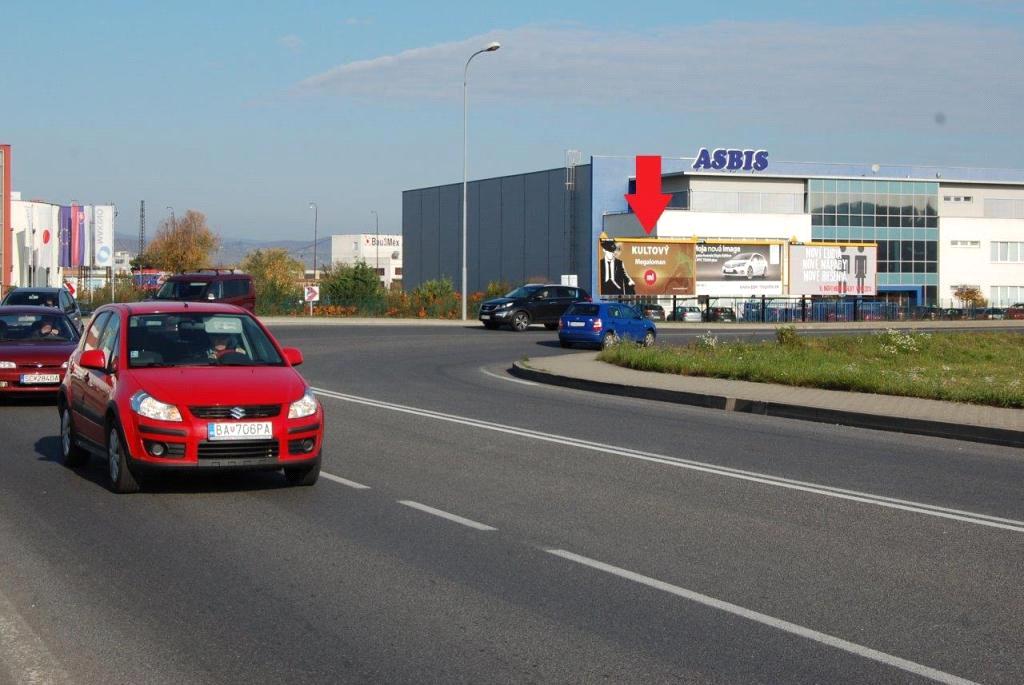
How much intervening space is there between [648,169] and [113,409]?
256 ft

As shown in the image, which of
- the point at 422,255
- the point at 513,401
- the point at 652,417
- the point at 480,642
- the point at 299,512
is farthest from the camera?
the point at 422,255

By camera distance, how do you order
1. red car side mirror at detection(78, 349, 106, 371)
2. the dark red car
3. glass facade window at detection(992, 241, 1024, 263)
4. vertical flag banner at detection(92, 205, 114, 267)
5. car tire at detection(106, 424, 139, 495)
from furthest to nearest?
glass facade window at detection(992, 241, 1024, 263), vertical flag banner at detection(92, 205, 114, 267), the dark red car, red car side mirror at detection(78, 349, 106, 371), car tire at detection(106, 424, 139, 495)

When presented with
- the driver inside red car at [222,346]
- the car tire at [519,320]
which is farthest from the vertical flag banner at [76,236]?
the driver inside red car at [222,346]

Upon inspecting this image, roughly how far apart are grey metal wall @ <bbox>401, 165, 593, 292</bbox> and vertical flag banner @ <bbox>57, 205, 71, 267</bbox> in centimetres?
2898

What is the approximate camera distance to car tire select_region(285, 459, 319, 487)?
10.9 metres

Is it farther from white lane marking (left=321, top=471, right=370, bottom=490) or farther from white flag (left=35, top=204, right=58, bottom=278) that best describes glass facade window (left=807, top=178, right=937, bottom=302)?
white lane marking (left=321, top=471, right=370, bottom=490)

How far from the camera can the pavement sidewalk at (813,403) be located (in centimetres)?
1587

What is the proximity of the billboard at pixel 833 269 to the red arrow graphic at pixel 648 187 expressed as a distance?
50.1 ft

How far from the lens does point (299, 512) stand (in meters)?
9.95

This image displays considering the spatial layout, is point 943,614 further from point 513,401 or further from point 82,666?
point 513,401

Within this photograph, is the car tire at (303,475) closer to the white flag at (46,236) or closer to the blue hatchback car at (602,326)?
the blue hatchback car at (602,326)

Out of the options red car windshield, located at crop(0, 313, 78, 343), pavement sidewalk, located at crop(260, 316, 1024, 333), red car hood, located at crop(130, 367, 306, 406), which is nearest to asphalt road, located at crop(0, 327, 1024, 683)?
red car hood, located at crop(130, 367, 306, 406)

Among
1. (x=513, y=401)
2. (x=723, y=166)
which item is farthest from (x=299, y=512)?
(x=723, y=166)

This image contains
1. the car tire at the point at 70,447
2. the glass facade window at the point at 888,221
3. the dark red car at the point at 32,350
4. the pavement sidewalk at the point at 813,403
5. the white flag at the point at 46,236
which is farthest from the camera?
the glass facade window at the point at 888,221
